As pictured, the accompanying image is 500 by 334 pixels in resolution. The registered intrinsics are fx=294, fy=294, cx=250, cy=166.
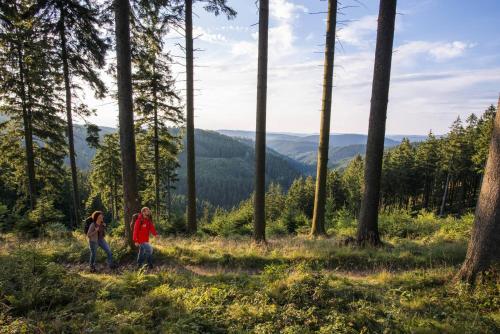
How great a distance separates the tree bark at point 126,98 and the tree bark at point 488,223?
8225 mm

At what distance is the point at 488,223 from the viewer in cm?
508

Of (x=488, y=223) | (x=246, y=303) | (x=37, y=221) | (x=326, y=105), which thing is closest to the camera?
(x=246, y=303)

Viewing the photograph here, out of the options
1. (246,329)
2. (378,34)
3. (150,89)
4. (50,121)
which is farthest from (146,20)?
(246,329)

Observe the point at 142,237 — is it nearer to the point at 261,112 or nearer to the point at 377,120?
the point at 261,112

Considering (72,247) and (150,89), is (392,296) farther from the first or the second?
(150,89)

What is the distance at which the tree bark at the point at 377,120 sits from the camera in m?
7.86

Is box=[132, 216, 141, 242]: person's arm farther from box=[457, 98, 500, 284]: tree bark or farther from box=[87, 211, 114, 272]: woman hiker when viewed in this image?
box=[457, 98, 500, 284]: tree bark

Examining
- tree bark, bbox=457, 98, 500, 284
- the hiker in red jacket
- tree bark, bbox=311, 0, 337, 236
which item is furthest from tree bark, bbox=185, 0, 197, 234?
tree bark, bbox=457, 98, 500, 284

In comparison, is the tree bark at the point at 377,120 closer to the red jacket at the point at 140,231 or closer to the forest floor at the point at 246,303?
the forest floor at the point at 246,303

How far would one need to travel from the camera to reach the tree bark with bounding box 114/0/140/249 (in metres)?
7.92

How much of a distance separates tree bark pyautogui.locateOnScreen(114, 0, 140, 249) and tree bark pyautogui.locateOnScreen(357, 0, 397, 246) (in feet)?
22.3

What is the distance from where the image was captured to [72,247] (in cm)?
995

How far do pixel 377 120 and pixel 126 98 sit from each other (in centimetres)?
702

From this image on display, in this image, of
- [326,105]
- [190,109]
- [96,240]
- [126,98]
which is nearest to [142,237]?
[96,240]
